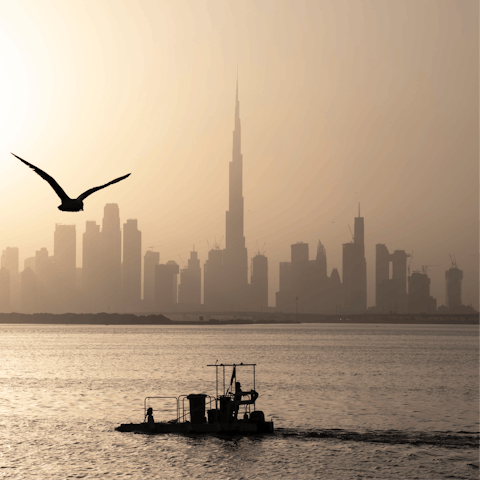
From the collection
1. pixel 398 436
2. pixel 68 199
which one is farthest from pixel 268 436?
pixel 68 199

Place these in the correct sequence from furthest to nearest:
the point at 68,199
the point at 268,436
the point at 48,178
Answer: the point at 268,436 → the point at 68,199 → the point at 48,178

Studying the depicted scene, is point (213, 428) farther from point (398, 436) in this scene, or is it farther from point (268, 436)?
point (398, 436)

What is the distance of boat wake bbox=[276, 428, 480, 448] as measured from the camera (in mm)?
52000

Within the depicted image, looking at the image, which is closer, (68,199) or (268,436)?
(68,199)

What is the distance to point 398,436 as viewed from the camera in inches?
2159

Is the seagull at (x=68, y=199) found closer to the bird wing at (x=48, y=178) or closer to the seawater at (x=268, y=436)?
the bird wing at (x=48, y=178)

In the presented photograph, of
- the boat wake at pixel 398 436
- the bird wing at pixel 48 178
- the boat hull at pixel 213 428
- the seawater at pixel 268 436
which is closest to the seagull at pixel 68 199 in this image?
the bird wing at pixel 48 178

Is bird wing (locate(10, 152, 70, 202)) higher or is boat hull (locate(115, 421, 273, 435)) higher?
bird wing (locate(10, 152, 70, 202))

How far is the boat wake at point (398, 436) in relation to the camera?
52.0m

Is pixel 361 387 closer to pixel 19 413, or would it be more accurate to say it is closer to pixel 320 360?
pixel 19 413

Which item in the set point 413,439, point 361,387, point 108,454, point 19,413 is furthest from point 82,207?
point 361,387

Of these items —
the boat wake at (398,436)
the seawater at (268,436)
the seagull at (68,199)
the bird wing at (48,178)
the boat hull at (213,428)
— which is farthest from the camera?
the boat hull at (213,428)

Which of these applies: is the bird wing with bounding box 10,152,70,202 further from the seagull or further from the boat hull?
the boat hull

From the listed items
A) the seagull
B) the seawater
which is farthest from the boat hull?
the seagull
